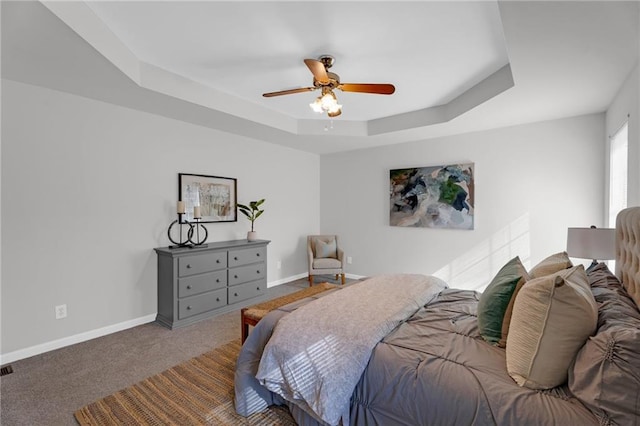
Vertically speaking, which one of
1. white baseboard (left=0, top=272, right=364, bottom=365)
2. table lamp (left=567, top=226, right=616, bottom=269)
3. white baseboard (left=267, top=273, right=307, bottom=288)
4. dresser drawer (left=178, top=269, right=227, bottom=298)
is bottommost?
white baseboard (left=0, top=272, right=364, bottom=365)

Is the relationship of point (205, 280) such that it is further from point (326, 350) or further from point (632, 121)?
point (632, 121)

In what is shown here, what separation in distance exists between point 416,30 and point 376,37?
30 cm

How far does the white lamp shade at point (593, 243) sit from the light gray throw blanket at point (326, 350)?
149 cm

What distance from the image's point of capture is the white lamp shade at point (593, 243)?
2.28 meters

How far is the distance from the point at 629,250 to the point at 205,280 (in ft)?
12.2

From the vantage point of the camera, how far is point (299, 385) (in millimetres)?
1605

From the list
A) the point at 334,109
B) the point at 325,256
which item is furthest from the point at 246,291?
the point at 334,109

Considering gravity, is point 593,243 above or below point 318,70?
below

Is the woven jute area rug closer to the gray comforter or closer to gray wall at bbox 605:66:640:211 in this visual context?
the gray comforter

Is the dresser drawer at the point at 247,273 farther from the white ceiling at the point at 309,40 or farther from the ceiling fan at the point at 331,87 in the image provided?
the ceiling fan at the point at 331,87

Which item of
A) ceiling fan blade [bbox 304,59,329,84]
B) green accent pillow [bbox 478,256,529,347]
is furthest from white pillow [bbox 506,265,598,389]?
ceiling fan blade [bbox 304,59,329,84]

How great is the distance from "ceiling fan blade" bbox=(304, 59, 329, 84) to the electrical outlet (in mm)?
3201

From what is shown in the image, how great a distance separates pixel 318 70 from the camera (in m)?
2.33

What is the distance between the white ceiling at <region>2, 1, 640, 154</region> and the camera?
1871 mm
